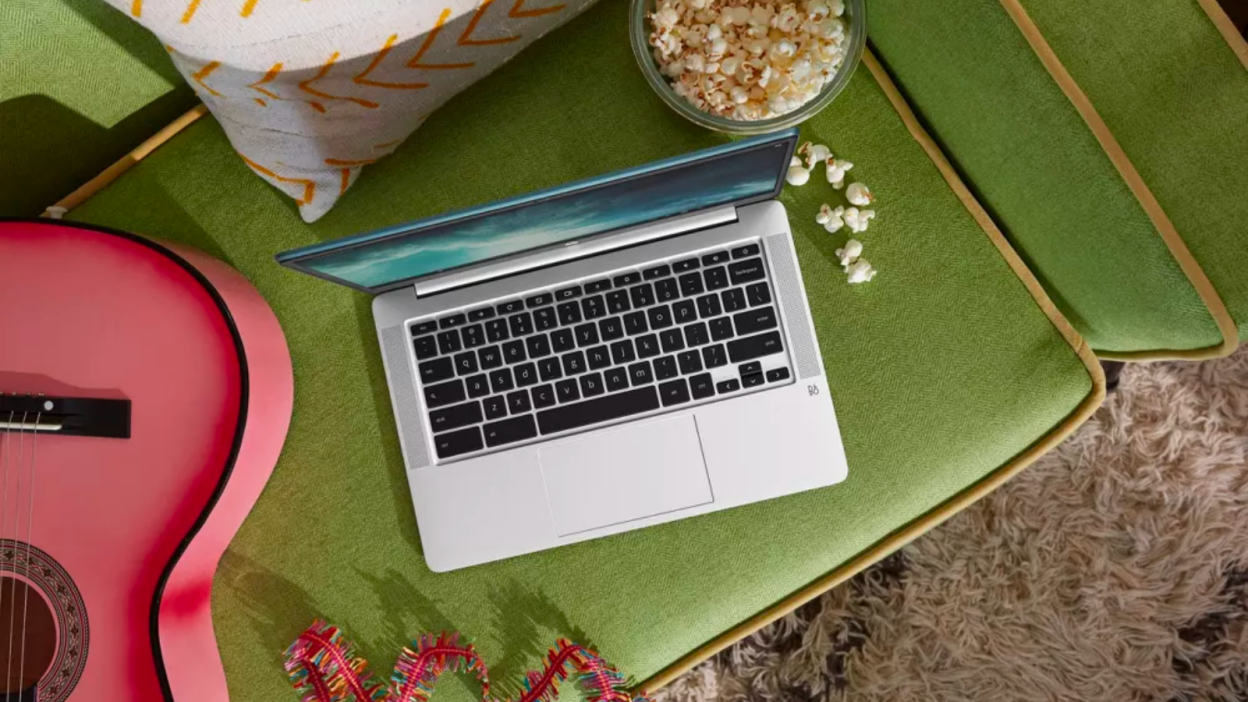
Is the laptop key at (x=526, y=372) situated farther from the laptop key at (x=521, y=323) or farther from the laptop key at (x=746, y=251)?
the laptop key at (x=746, y=251)

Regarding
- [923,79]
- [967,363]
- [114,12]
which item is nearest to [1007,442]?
[967,363]

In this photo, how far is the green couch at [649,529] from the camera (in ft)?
2.95

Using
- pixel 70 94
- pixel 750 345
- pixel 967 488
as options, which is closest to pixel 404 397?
pixel 750 345

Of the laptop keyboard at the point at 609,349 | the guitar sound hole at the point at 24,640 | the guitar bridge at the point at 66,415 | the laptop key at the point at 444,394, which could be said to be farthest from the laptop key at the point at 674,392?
the guitar sound hole at the point at 24,640

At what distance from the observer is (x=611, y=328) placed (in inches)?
34.2

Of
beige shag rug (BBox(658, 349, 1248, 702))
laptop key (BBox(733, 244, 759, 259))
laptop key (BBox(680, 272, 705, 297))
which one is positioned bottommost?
beige shag rug (BBox(658, 349, 1248, 702))

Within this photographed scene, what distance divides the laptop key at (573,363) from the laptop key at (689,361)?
0.10 m

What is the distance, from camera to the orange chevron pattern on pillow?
2.33ft

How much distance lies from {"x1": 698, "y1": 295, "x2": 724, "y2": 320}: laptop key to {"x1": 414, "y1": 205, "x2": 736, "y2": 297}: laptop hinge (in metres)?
0.07

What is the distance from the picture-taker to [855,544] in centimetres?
92

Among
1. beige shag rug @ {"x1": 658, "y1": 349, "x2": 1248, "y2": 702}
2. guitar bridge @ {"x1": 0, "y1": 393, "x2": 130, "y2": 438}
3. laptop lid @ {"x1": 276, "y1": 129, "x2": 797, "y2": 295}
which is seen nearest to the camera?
laptop lid @ {"x1": 276, "y1": 129, "x2": 797, "y2": 295}

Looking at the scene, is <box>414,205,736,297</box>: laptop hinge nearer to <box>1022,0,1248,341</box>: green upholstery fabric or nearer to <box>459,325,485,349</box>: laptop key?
<box>459,325,485,349</box>: laptop key

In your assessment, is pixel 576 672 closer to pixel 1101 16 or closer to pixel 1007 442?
pixel 1007 442

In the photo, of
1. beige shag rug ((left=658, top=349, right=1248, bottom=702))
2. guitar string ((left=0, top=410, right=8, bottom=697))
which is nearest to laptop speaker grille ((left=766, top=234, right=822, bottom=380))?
beige shag rug ((left=658, top=349, right=1248, bottom=702))
